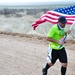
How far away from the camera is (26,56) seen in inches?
508

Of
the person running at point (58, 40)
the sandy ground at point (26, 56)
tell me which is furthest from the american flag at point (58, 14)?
the person running at point (58, 40)

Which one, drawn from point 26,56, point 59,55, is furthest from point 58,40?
point 26,56

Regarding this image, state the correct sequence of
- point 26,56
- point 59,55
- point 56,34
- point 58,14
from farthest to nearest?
1. point 26,56
2. point 58,14
3. point 59,55
4. point 56,34

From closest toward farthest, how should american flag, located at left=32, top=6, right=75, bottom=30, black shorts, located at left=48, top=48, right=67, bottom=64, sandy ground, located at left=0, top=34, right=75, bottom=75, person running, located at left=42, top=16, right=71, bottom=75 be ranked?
person running, located at left=42, top=16, right=71, bottom=75, black shorts, located at left=48, top=48, right=67, bottom=64, sandy ground, located at left=0, top=34, right=75, bottom=75, american flag, located at left=32, top=6, right=75, bottom=30

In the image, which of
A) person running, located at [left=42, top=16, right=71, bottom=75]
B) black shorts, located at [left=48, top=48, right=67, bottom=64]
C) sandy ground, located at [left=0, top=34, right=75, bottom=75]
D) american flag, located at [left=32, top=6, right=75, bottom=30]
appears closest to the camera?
person running, located at [left=42, top=16, right=71, bottom=75]

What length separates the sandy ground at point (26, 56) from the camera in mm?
10755

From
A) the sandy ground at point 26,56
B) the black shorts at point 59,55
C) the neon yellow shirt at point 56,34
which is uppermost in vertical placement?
the neon yellow shirt at point 56,34

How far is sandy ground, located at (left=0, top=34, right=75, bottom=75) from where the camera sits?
10.8m

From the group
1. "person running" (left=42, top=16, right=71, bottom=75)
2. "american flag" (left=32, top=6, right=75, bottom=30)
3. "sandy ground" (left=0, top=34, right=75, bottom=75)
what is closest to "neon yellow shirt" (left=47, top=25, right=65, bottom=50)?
"person running" (left=42, top=16, right=71, bottom=75)

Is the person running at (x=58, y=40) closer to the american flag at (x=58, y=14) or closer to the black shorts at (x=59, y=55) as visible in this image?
the black shorts at (x=59, y=55)

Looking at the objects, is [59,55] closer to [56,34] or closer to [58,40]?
[58,40]

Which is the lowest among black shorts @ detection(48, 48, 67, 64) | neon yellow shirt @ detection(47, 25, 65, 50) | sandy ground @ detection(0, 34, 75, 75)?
sandy ground @ detection(0, 34, 75, 75)

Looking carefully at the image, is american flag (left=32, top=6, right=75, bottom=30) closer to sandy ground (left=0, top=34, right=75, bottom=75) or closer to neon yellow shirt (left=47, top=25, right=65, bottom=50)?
sandy ground (left=0, top=34, right=75, bottom=75)

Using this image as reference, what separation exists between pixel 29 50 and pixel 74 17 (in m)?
3.68
